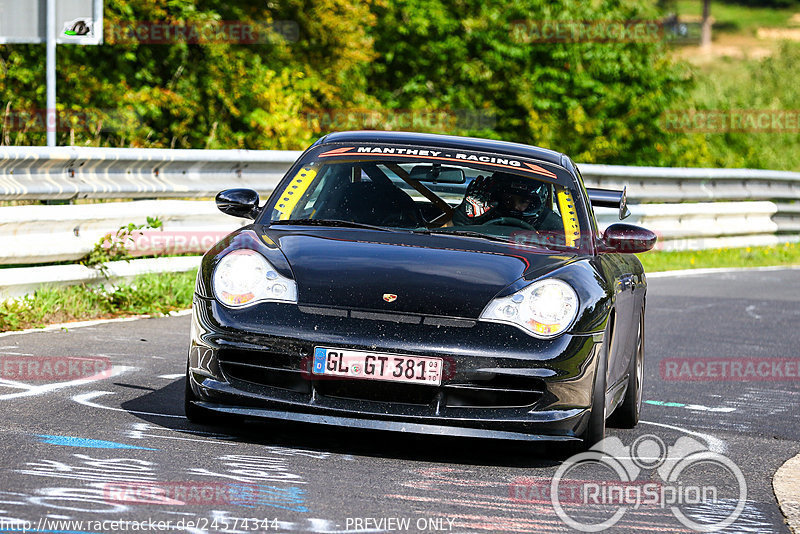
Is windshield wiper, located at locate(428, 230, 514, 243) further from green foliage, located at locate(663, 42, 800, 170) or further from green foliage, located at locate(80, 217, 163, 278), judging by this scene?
green foliage, located at locate(663, 42, 800, 170)

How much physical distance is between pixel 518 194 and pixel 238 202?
138 centimetres

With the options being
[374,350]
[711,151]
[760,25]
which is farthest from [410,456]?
[760,25]

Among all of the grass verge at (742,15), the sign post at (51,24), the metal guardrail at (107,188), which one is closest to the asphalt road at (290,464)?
the metal guardrail at (107,188)

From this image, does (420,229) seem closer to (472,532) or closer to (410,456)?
(410,456)

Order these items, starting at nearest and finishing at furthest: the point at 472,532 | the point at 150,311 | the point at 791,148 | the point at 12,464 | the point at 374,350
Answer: the point at 472,532, the point at 12,464, the point at 374,350, the point at 150,311, the point at 791,148

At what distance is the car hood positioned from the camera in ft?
18.6

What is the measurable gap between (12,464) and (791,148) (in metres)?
37.6

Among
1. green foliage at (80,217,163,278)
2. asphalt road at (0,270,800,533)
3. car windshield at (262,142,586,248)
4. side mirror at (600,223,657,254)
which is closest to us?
asphalt road at (0,270,800,533)

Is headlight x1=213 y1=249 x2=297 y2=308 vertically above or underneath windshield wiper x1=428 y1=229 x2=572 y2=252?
underneath

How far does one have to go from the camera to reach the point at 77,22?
1104 centimetres

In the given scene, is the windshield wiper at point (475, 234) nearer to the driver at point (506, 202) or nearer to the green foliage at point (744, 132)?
the driver at point (506, 202)

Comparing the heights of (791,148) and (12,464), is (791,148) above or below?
below

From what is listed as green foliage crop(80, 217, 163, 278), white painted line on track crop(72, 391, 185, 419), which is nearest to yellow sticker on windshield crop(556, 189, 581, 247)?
white painted line on track crop(72, 391, 185, 419)

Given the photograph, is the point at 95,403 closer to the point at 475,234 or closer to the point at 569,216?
the point at 475,234
